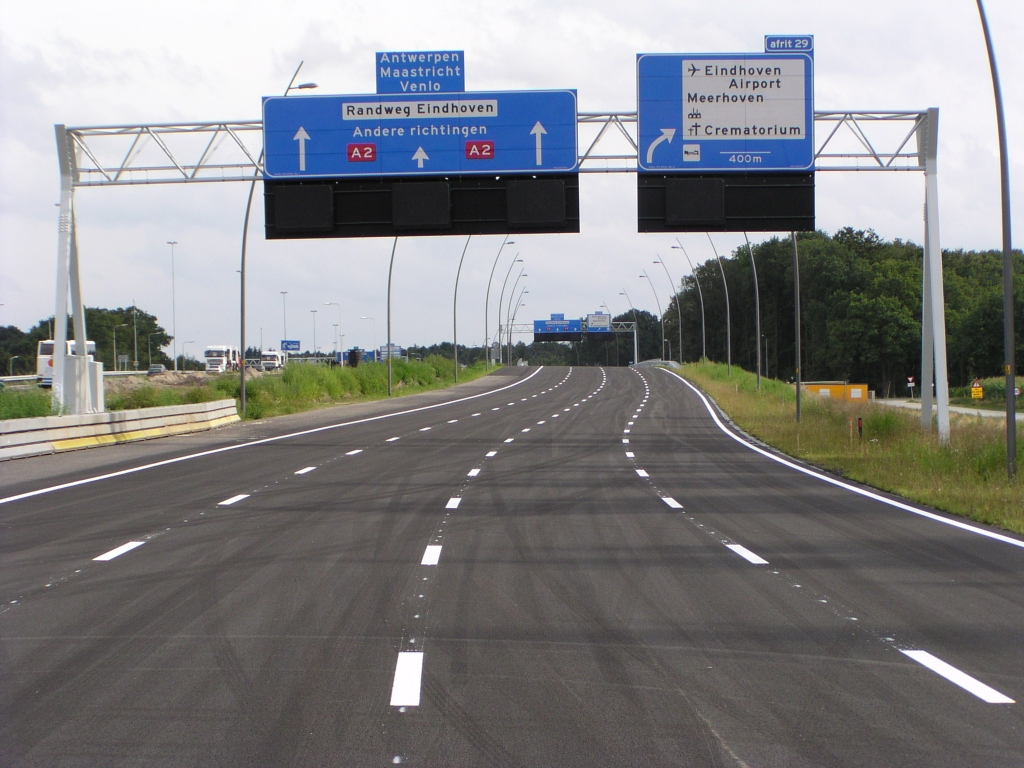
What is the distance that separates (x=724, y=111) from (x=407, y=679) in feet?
72.2

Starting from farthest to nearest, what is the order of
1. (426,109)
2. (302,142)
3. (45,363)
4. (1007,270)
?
(45,363), (302,142), (426,109), (1007,270)

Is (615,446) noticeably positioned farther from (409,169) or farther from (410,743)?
(410,743)

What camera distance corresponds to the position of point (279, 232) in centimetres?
2675

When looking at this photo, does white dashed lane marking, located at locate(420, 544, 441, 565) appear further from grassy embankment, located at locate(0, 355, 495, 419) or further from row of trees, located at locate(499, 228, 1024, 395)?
row of trees, located at locate(499, 228, 1024, 395)

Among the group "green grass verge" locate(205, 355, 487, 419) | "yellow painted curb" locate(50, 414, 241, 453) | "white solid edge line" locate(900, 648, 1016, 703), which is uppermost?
"green grass verge" locate(205, 355, 487, 419)

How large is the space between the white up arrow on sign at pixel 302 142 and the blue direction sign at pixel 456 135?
0.89 ft

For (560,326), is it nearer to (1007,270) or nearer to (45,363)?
(45,363)

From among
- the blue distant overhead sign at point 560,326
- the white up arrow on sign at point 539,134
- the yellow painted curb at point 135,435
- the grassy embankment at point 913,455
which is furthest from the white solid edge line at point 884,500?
A: the blue distant overhead sign at point 560,326

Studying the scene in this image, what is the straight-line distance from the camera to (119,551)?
10859mm

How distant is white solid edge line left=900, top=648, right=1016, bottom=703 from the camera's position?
19.5ft

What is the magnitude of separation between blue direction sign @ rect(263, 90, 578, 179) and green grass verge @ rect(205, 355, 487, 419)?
1661cm

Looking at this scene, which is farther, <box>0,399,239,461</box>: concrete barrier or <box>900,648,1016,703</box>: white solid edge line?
<box>0,399,239,461</box>: concrete barrier

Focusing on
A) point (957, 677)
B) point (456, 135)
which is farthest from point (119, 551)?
point (456, 135)

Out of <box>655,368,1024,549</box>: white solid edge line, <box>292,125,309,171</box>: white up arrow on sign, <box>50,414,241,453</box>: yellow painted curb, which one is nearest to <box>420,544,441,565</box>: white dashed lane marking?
<box>655,368,1024,549</box>: white solid edge line
